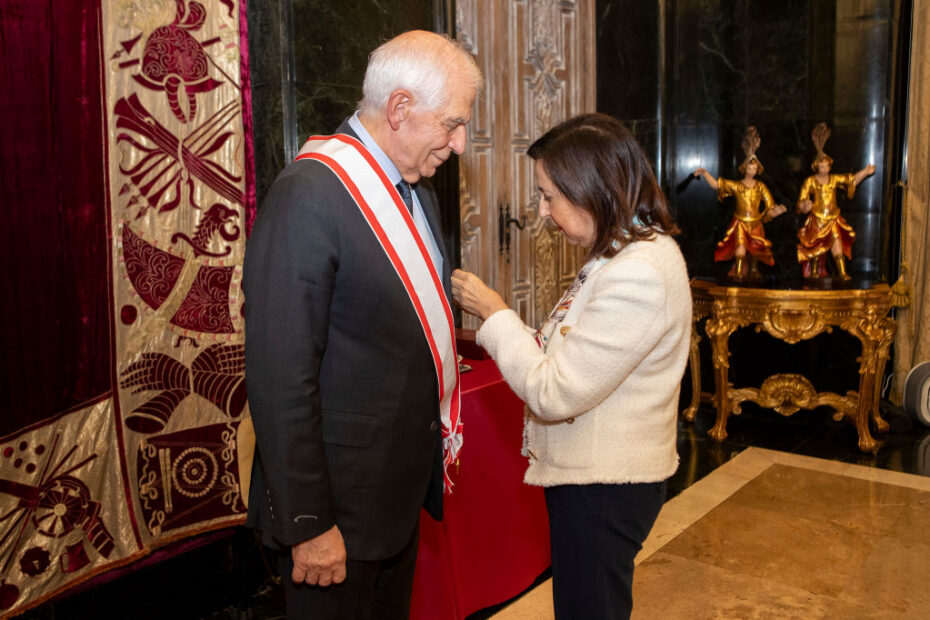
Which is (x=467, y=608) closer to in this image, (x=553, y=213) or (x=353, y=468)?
(x=353, y=468)

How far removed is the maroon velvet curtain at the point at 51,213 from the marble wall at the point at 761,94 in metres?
2.98

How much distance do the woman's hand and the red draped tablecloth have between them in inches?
26.2

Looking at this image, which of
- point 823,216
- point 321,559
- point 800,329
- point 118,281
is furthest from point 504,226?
point 321,559

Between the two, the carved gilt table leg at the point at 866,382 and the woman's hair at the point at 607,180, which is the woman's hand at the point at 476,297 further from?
the carved gilt table leg at the point at 866,382

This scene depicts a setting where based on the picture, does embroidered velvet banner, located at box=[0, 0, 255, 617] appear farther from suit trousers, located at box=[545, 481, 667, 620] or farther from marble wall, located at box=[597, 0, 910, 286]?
marble wall, located at box=[597, 0, 910, 286]

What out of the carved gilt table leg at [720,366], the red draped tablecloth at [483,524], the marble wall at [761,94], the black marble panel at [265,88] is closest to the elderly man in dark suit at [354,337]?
the red draped tablecloth at [483,524]

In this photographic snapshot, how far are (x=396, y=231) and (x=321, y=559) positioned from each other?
23.1 inches

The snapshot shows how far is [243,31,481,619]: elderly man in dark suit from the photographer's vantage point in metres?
1.28

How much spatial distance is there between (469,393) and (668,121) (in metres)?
3.18

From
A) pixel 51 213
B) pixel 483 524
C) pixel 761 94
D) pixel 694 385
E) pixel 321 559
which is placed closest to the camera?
pixel 321 559

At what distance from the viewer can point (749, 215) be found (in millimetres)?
4488

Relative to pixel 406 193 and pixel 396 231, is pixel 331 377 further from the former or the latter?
pixel 406 193

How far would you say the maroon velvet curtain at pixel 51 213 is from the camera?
1.98 meters

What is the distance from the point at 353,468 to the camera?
4.60 ft
